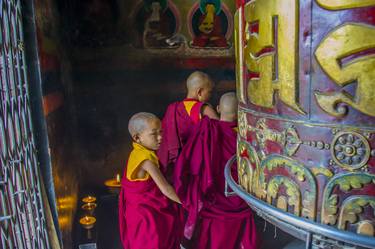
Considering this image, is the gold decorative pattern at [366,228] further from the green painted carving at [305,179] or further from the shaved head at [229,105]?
the shaved head at [229,105]

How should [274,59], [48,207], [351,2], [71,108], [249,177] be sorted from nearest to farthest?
[351,2] → [274,59] → [249,177] → [48,207] → [71,108]

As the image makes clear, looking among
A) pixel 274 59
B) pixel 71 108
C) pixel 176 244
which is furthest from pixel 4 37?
pixel 71 108

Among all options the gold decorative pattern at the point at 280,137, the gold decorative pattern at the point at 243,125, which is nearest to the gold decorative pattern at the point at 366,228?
the gold decorative pattern at the point at 280,137

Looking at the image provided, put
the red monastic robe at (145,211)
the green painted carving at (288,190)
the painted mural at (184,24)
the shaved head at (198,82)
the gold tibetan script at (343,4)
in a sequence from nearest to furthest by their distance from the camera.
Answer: the gold tibetan script at (343,4), the green painted carving at (288,190), the red monastic robe at (145,211), the shaved head at (198,82), the painted mural at (184,24)

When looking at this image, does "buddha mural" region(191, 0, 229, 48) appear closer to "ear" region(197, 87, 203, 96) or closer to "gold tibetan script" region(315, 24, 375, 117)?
"ear" region(197, 87, 203, 96)

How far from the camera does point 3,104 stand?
5.64ft

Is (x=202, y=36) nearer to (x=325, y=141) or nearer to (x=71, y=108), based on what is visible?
(x=71, y=108)

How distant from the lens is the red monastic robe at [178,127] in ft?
11.4

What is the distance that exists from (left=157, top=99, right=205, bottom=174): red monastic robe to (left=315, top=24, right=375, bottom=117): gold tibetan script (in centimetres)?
221

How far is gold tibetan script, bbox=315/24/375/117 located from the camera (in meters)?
1.17

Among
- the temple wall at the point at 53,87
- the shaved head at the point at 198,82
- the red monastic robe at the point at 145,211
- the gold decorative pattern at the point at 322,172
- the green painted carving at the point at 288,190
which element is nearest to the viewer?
the gold decorative pattern at the point at 322,172

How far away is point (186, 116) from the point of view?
3514 mm

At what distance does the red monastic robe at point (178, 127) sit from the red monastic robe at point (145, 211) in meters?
0.70

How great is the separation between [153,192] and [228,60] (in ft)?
9.29
